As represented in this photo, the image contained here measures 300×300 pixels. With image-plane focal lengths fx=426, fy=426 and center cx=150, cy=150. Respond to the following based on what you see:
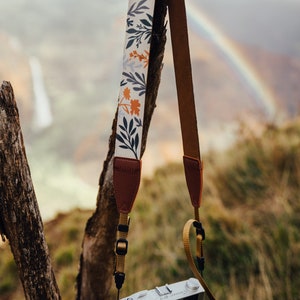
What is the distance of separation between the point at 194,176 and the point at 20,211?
54cm

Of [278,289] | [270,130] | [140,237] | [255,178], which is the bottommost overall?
[278,289]

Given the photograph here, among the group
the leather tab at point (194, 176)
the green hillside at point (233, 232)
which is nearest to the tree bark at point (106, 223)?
the leather tab at point (194, 176)

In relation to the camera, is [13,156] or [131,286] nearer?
[13,156]

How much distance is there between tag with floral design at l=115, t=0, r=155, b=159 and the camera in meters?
1.21

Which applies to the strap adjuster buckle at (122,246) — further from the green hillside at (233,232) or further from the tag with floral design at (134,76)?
the green hillside at (233,232)

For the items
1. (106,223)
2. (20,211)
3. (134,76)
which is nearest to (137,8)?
(134,76)

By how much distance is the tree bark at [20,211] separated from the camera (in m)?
1.14

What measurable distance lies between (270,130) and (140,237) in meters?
1.93

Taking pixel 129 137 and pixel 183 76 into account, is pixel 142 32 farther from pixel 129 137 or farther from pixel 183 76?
pixel 129 137

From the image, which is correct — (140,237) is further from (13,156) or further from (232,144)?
(13,156)

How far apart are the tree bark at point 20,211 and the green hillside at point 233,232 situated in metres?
1.77

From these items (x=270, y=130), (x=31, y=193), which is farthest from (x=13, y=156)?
(x=270, y=130)

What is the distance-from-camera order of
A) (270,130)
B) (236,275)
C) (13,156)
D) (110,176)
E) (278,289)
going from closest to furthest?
1. (13,156)
2. (110,176)
3. (278,289)
4. (236,275)
5. (270,130)

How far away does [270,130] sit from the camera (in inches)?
191
